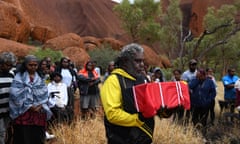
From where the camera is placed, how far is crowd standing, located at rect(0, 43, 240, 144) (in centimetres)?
326

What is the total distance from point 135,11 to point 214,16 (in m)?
9.01

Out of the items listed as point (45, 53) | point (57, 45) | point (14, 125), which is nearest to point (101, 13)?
point (57, 45)

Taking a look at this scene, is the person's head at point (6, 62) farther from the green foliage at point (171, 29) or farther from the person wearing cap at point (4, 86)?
the green foliage at point (171, 29)

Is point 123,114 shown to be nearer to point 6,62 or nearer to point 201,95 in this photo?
point 6,62

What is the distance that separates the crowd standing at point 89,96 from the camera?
3.26m

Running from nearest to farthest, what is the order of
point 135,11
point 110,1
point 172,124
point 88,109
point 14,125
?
point 14,125 → point 172,124 → point 88,109 → point 135,11 → point 110,1

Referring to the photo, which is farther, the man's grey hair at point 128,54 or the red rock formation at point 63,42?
the red rock formation at point 63,42

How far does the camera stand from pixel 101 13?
56.6 meters

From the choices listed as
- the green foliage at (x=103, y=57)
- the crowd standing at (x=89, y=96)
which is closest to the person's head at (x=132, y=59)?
the crowd standing at (x=89, y=96)

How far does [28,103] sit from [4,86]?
0.38 metres

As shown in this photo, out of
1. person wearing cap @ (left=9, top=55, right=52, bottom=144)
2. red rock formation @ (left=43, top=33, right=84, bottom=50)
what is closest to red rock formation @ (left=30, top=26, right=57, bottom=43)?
red rock formation @ (left=43, top=33, right=84, bottom=50)

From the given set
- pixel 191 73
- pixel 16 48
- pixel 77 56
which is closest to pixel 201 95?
pixel 191 73

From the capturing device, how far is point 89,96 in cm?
906

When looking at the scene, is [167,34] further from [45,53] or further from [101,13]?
[45,53]
